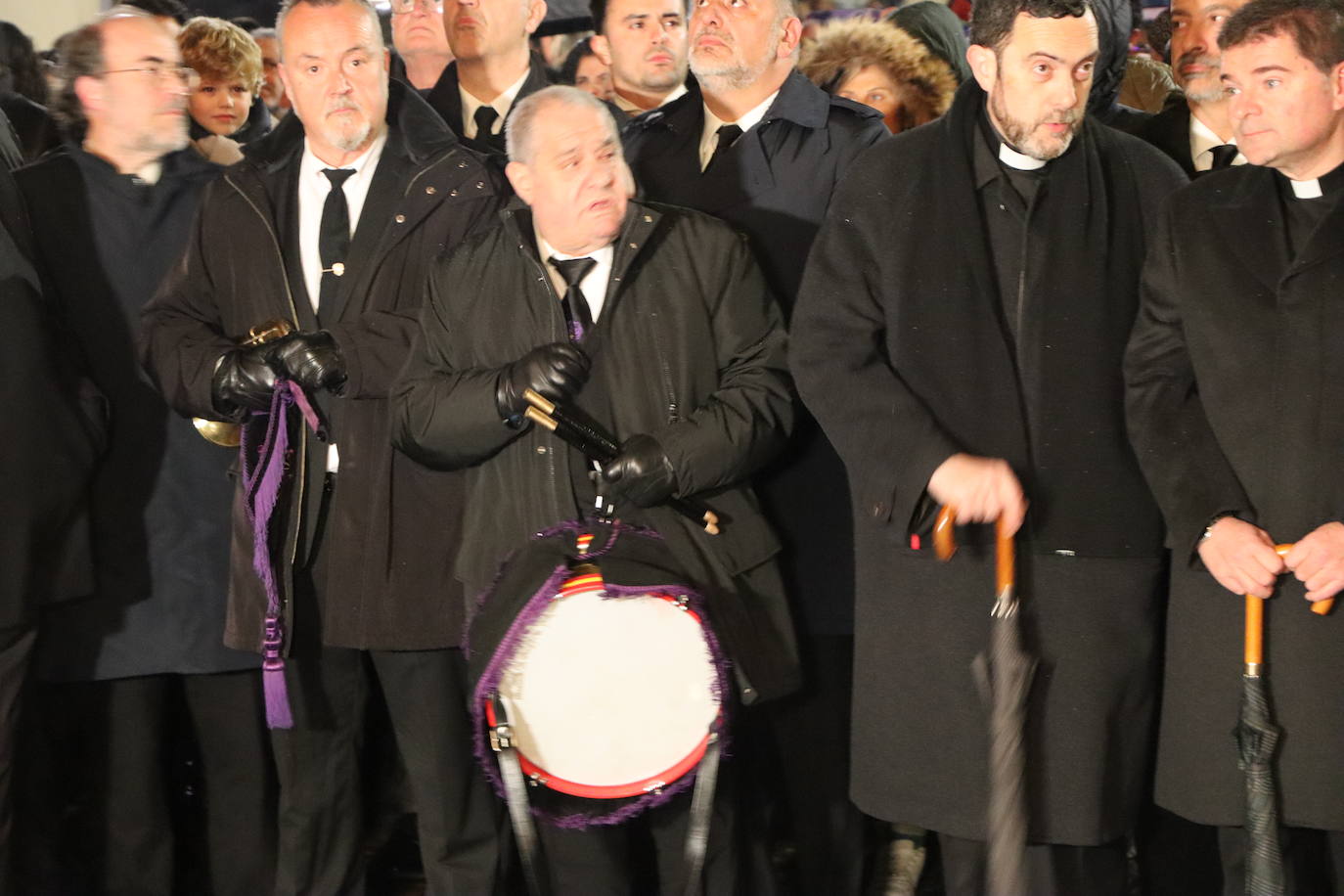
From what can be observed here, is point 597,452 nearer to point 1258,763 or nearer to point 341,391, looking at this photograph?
point 341,391

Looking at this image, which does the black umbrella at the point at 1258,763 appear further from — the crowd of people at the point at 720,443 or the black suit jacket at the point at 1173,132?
the black suit jacket at the point at 1173,132

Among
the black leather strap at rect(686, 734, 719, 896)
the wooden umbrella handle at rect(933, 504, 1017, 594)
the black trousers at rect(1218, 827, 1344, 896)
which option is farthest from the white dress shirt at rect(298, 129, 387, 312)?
the black trousers at rect(1218, 827, 1344, 896)

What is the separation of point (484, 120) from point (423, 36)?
0.64 m

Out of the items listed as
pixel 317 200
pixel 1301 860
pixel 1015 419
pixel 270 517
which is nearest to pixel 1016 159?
pixel 1015 419

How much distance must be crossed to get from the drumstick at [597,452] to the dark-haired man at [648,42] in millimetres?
1977

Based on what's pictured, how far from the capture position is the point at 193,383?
441 cm

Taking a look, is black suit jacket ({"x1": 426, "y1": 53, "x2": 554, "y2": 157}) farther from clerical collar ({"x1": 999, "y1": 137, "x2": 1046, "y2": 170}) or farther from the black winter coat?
clerical collar ({"x1": 999, "y1": 137, "x2": 1046, "y2": 170})

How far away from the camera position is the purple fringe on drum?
3.53 meters

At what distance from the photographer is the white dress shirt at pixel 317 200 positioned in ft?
14.8

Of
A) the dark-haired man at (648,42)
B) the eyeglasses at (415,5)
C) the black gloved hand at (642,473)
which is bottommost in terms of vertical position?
the black gloved hand at (642,473)

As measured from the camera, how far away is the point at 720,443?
13.0ft

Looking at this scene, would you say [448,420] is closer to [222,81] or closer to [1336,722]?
[1336,722]

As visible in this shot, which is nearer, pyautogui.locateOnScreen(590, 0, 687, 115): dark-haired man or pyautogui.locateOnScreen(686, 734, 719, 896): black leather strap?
pyautogui.locateOnScreen(686, 734, 719, 896): black leather strap

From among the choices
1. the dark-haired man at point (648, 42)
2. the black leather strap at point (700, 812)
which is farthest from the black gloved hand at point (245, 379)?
the dark-haired man at point (648, 42)
